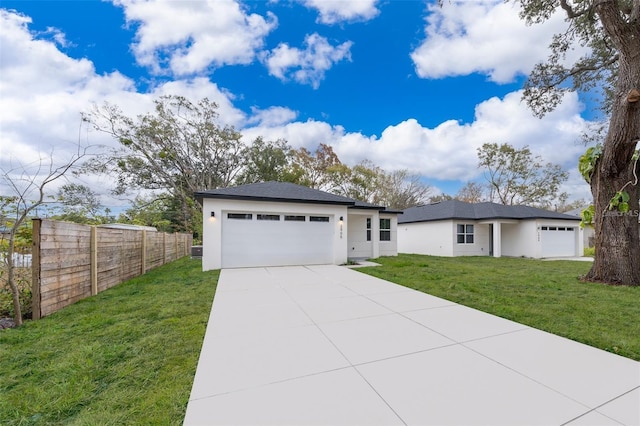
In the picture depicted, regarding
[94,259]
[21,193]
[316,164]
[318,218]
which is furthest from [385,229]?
[21,193]

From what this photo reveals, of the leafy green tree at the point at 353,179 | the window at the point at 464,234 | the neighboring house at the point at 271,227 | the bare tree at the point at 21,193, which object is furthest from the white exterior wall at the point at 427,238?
the bare tree at the point at 21,193

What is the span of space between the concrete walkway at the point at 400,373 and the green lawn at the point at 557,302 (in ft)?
1.69

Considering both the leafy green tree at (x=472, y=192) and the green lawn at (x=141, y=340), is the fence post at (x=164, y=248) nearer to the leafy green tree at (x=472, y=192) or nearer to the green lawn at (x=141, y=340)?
the green lawn at (x=141, y=340)

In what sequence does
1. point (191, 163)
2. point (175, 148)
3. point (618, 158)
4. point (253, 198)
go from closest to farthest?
point (618, 158), point (253, 198), point (175, 148), point (191, 163)

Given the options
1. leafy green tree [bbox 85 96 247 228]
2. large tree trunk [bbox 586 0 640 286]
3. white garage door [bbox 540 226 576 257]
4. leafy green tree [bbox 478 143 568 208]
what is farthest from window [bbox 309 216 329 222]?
leafy green tree [bbox 478 143 568 208]

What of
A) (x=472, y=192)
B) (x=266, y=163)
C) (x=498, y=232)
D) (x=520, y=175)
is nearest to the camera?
(x=498, y=232)

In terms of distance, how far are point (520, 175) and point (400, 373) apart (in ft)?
97.0

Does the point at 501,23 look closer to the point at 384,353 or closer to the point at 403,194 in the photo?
the point at 384,353

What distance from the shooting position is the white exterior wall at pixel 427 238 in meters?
15.9

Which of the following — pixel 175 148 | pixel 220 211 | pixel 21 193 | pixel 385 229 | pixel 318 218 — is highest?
pixel 175 148

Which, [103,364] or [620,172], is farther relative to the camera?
[620,172]

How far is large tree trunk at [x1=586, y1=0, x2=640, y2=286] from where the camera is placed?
650cm

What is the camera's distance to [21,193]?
400 cm

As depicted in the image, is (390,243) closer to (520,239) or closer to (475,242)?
(475,242)
